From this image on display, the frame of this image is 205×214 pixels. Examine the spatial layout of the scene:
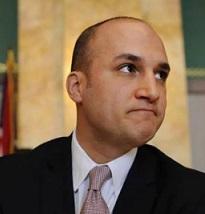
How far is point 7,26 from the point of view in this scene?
13.4 feet

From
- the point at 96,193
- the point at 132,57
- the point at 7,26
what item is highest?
the point at 7,26

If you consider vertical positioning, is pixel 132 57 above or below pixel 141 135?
above

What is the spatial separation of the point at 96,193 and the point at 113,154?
15 centimetres

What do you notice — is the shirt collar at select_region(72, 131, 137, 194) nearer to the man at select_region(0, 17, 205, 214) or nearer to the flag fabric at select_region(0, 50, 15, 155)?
the man at select_region(0, 17, 205, 214)

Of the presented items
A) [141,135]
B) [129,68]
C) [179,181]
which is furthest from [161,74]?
[179,181]

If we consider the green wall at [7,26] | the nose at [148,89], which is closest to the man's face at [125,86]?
the nose at [148,89]

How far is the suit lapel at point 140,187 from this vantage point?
1.38 meters

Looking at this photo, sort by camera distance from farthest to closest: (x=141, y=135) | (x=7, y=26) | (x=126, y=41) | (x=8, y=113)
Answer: (x=7, y=26), (x=8, y=113), (x=126, y=41), (x=141, y=135)

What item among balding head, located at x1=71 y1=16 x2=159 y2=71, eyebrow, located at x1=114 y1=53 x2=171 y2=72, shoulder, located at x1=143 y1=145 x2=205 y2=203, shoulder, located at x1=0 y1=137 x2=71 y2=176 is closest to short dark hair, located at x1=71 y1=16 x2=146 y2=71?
balding head, located at x1=71 y1=16 x2=159 y2=71

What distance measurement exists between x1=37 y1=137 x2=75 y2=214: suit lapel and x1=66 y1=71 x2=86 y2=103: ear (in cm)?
17

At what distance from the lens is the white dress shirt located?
1.44m

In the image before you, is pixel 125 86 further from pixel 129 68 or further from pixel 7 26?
pixel 7 26

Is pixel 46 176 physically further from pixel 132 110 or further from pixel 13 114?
pixel 13 114

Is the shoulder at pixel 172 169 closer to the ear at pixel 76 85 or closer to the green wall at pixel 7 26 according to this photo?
the ear at pixel 76 85
